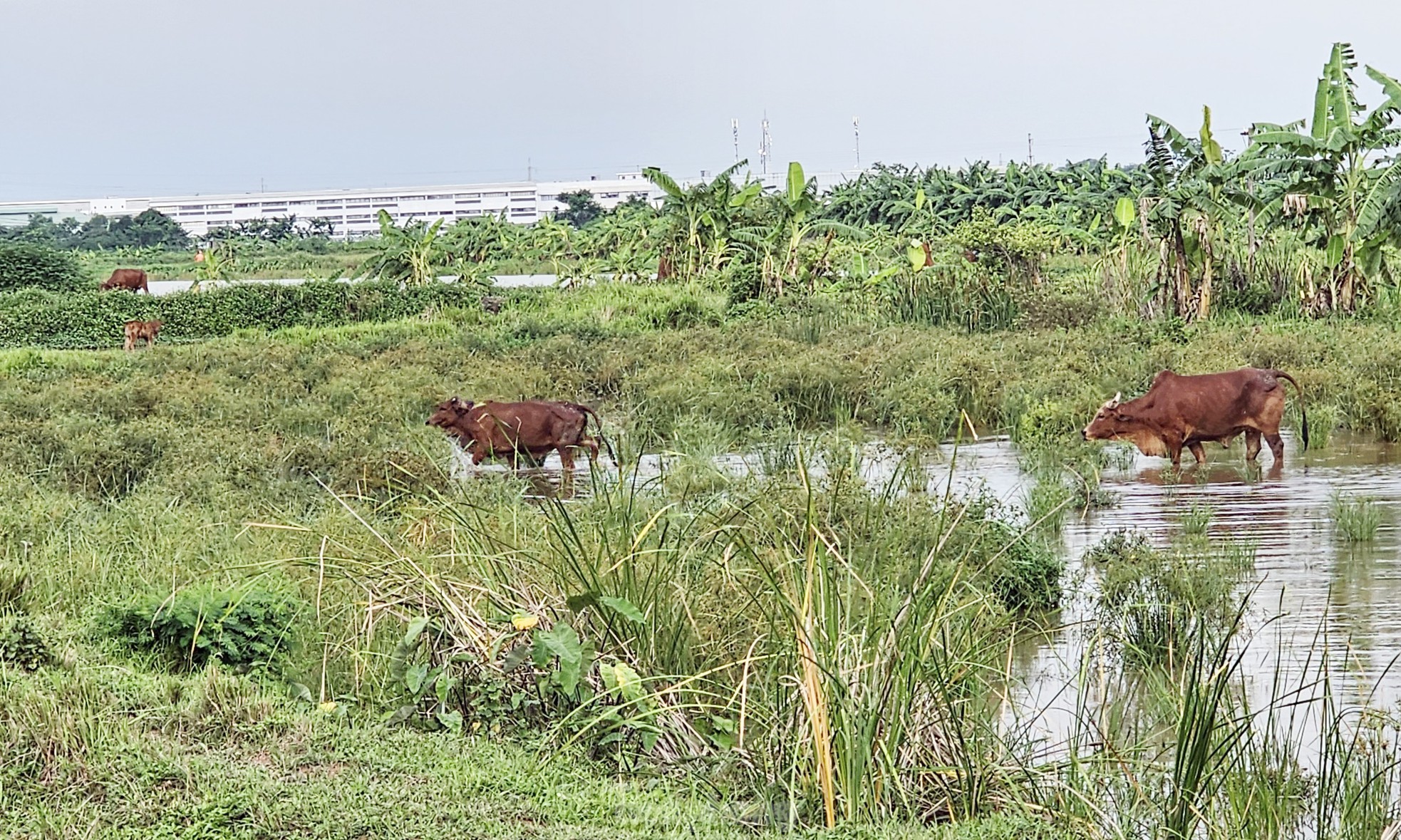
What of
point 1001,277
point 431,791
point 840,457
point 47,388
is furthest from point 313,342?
point 431,791

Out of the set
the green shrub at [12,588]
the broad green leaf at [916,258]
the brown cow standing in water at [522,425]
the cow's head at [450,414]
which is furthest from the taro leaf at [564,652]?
the broad green leaf at [916,258]

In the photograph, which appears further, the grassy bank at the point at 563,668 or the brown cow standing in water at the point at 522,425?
the brown cow standing in water at the point at 522,425

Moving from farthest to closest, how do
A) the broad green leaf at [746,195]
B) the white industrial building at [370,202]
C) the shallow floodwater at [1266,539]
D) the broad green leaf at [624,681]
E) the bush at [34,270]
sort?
1. the white industrial building at [370,202]
2. the bush at [34,270]
3. the broad green leaf at [746,195]
4. the shallow floodwater at [1266,539]
5. the broad green leaf at [624,681]

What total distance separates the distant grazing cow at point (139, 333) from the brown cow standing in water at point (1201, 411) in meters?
15.5

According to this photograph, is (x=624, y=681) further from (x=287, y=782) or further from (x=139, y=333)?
(x=139, y=333)

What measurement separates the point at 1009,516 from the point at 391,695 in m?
5.07

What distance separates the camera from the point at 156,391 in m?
13.8

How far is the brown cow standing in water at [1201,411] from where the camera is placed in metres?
10.9

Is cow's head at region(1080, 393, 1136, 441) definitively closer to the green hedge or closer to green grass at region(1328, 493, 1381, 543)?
green grass at region(1328, 493, 1381, 543)

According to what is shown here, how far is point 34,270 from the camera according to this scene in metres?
31.9

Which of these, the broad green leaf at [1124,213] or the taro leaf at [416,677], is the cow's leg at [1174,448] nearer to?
the taro leaf at [416,677]

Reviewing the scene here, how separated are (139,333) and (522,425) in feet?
44.5

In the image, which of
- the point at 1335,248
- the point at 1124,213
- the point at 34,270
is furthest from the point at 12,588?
the point at 34,270

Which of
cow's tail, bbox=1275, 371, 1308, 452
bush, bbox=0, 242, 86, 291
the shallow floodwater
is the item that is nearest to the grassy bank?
the shallow floodwater
